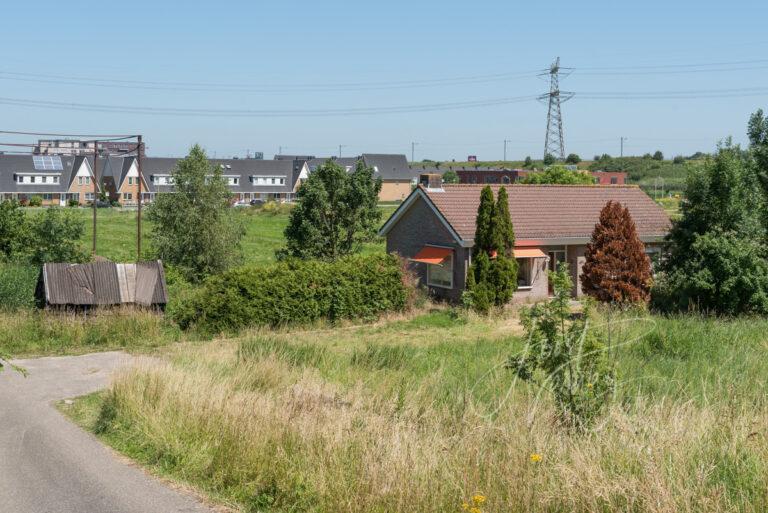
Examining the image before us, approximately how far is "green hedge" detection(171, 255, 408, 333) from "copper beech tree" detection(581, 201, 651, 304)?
22.4 ft

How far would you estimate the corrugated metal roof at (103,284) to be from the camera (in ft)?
79.2

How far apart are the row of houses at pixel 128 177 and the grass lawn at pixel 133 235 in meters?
13.8

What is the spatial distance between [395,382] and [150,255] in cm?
2351

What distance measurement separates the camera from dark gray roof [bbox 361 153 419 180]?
11638 cm

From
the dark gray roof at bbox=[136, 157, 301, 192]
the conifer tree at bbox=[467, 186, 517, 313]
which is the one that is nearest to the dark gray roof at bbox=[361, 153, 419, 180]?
the dark gray roof at bbox=[136, 157, 301, 192]

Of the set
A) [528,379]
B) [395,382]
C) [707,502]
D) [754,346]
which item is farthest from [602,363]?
[754,346]

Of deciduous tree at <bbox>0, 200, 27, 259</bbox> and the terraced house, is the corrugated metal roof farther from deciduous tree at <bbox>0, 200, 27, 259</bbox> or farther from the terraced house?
the terraced house

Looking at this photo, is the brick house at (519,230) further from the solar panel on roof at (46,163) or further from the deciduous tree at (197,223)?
the solar panel on roof at (46,163)

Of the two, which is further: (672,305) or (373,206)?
(373,206)

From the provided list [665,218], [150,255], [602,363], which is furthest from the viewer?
[665,218]

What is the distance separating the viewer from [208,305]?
24.5m

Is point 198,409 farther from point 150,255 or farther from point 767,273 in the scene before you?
point 150,255

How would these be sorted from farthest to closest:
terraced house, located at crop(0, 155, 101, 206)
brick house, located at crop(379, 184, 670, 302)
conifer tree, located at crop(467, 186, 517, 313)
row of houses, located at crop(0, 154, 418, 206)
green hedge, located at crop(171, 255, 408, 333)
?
row of houses, located at crop(0, 154, 418, 206) < terraced house, located at crop(0, 155, 101, 206) < brick house, located at crop(379, 184, 670, 302) < conifer tree, located at crop(467, 186, 517, 313) < green hedge, located at crop(171, 255, 408, 333)

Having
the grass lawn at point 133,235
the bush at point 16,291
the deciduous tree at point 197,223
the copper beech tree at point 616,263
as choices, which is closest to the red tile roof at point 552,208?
the copper beech tree at point 616,263
